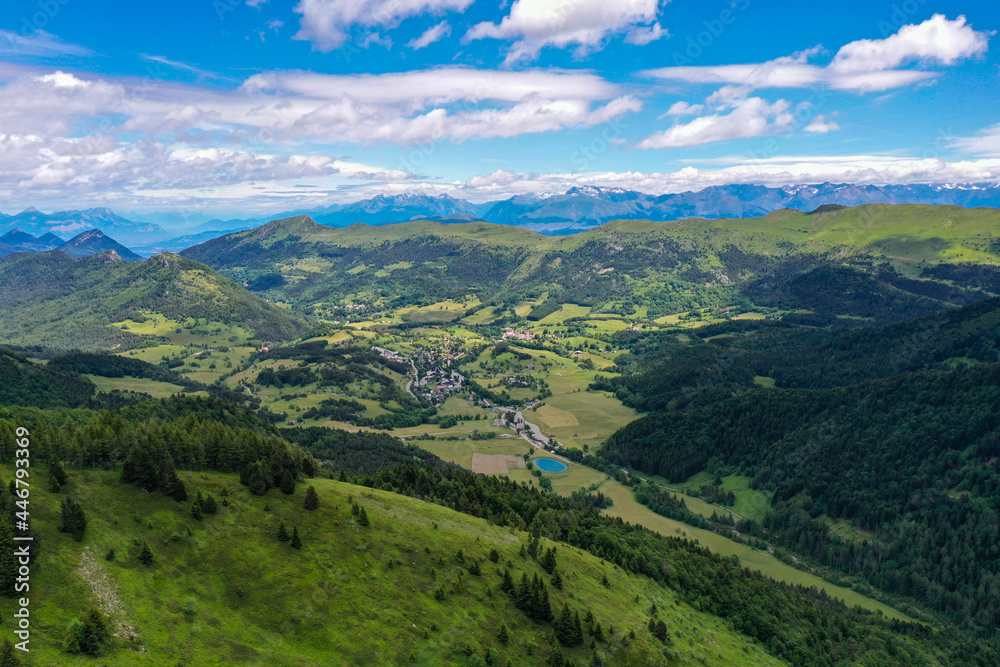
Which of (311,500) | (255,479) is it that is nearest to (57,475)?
(255,479)

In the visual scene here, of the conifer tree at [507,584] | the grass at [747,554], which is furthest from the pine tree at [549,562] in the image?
the grass at [747,554]

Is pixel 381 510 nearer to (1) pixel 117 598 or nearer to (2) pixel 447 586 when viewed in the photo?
(2) pixel 447 586

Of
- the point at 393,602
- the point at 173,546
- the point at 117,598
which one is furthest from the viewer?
the point at 393,602

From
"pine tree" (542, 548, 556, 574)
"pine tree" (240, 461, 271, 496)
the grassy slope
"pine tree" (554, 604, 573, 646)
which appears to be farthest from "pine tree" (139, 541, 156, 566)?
"pine tree" (542, 548, 556, 574)

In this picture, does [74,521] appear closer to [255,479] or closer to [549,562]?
[255,479]

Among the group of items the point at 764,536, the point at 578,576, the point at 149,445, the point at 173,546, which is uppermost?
the point at 149,445

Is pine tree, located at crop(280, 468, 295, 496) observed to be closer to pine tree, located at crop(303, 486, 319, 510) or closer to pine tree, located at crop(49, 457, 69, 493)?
pine tree, located at crop(303, 486, 319, 510)

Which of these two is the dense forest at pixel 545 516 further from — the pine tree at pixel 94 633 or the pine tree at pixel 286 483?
the pine tree at pixel 94 633

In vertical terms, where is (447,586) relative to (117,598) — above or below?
below

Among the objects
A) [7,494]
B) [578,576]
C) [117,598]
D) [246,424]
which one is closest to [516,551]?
[578,576]
